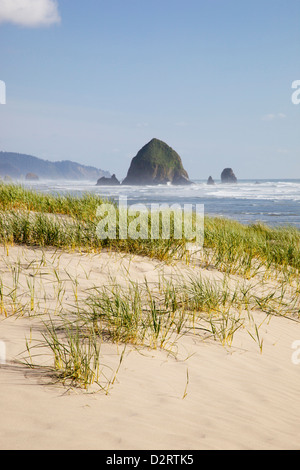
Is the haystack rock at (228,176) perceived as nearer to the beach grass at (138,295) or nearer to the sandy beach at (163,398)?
the beach grass at (138,295)

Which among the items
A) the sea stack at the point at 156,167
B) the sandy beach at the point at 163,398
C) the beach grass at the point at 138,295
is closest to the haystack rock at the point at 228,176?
the sea stack at the point at 156,167

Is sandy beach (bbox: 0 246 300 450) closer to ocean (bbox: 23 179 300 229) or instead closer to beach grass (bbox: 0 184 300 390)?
beach grass (bbox: 0 184 300 390)

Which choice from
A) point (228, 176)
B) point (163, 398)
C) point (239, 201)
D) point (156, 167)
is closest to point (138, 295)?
point (163, 398)

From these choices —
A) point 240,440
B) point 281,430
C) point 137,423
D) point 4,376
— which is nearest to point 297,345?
point 281,430

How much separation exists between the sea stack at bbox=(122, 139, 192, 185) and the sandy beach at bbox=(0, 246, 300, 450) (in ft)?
352

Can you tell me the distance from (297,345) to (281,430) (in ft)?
5.24

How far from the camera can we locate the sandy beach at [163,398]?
6.20 feet

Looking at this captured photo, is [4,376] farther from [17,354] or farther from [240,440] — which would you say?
[240,440]

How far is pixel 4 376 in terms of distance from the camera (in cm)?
230

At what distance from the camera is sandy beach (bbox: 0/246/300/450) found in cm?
189

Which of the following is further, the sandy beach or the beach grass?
the beach grass

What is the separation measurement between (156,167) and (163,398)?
366 ft

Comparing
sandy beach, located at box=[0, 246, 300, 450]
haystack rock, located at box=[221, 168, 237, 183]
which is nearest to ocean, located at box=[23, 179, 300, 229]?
sandy beach, located at box=[0, 246, 300, 450]

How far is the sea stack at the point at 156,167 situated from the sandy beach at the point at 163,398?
10715cm
